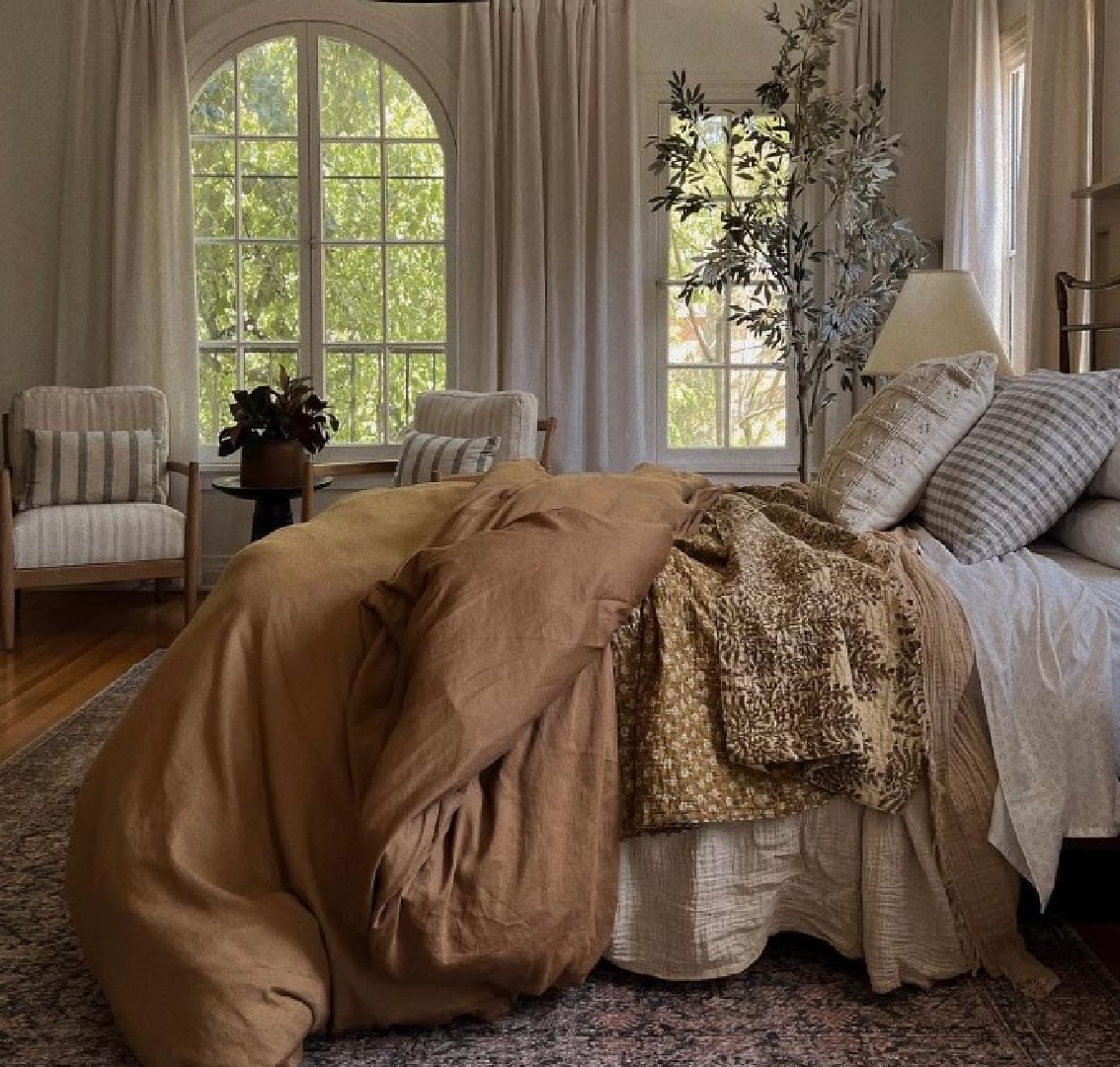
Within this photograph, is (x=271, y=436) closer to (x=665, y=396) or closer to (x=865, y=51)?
(x=665, y=396)

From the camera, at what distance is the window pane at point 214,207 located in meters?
6.46

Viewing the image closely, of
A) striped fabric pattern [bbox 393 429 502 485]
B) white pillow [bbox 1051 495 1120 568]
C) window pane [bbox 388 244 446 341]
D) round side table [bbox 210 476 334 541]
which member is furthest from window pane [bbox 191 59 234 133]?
white pillow [bbox 1051 495 1120 568]

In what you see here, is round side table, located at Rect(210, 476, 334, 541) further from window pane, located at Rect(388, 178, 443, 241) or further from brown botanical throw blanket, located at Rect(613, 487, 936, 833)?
brown botanical throw blanket, located at Rect(613, 487, 936, 833)

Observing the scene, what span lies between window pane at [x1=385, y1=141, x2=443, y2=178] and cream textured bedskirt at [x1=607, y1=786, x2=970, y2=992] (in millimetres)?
4792

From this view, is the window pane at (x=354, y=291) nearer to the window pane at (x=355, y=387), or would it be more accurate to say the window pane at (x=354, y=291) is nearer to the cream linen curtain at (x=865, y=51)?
the window pane at (x=355, y=387)

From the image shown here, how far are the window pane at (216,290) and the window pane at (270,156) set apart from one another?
39 cm

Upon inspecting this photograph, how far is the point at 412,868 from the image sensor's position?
6.47 ft

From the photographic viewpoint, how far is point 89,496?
548 cm

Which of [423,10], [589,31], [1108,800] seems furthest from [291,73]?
[1108,800]

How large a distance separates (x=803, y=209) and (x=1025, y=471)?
372 cm

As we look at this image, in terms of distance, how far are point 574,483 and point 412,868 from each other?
97cm

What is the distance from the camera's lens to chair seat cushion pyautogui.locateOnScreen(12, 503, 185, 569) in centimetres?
507

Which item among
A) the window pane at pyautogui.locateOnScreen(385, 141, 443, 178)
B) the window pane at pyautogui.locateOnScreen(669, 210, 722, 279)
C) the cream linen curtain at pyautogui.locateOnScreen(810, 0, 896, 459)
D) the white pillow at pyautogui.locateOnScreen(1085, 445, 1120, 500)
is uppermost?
the cream linen curtain at pyautogui.locateOnScreen(810, 0, 896, 459)

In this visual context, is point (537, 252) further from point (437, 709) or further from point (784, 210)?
point (437, 709)
